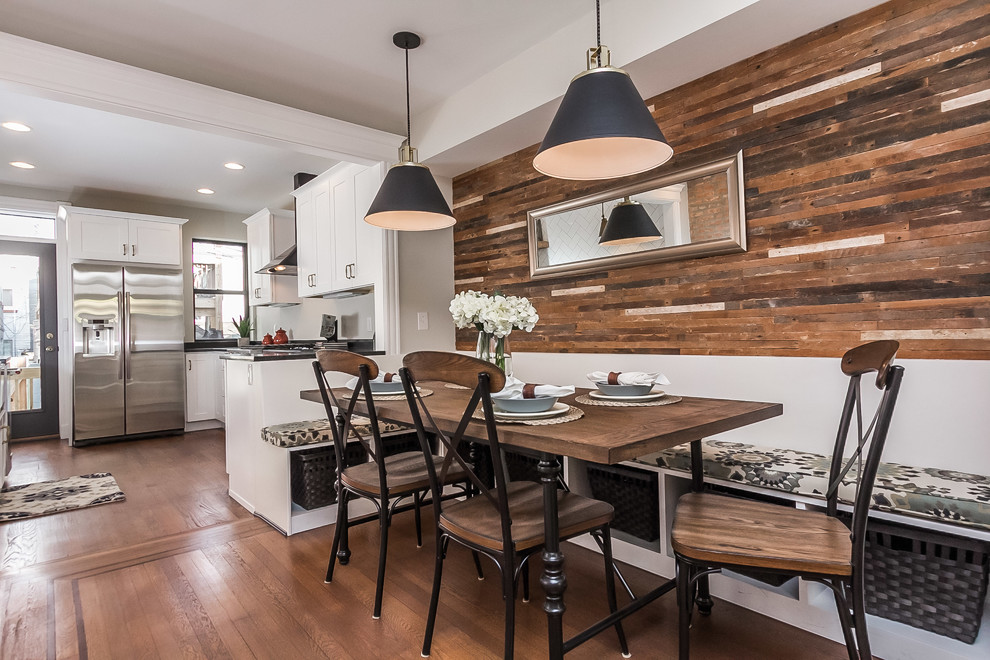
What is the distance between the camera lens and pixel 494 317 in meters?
1.89

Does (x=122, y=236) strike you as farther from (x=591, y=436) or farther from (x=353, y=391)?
(x=591, y=436)

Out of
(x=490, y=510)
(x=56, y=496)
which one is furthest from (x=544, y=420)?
(x=56, y=496)

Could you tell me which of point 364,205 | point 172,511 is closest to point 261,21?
point 364,205

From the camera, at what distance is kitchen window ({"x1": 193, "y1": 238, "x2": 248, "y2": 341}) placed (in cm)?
636

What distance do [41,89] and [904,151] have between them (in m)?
3.65

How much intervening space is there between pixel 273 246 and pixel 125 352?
5.99 ft

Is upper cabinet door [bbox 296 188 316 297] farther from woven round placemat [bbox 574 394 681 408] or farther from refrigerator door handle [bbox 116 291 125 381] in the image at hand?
woven round placemat [bbox 574 394 681 408]

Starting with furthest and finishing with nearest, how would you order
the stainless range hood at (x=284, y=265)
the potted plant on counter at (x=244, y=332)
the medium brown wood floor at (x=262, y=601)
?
the potted plant on counter at (x=244, y=332) < the stainless range hood at (x=284, y=265) < the medium brown wood floor at (x=262, y=601)

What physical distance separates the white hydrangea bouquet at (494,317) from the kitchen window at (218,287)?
5.48 metres

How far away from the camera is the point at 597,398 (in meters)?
A: 1.97

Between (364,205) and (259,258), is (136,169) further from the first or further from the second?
(364,205)

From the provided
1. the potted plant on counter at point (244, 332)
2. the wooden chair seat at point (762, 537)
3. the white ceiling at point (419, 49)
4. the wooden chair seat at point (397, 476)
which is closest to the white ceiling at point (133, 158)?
the white ceiling at point (419, 49)

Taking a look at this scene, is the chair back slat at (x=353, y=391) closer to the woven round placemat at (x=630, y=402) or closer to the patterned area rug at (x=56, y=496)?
the woven round placemat at (x=630, y=402)

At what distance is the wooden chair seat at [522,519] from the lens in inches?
58.8
